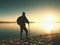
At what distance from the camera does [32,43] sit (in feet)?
63.2

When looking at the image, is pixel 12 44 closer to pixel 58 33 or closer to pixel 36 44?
pixel 36 44

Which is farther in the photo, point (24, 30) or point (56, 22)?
point (56, 22)

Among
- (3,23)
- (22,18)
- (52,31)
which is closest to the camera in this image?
(22,18)

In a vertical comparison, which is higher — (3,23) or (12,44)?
(3,23)

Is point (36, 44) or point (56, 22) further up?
point (56, 22)

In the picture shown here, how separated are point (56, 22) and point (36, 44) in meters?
8.00

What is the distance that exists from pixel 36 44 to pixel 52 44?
0.98 meters

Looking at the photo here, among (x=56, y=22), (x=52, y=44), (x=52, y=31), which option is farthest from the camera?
(x=52, y=31)

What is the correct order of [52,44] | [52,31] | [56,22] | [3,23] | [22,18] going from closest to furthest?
[52,44]
[22,18]
[3,23]
[56,22]
[52,31]

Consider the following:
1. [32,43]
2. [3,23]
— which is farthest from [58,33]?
[32,43]

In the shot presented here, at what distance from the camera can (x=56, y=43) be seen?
18.9 metres

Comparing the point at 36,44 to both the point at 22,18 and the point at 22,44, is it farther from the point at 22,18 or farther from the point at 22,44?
the point at 22,18

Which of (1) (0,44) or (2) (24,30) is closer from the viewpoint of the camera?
(1) (0,44)

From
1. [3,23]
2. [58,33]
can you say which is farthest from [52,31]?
[3,23]
